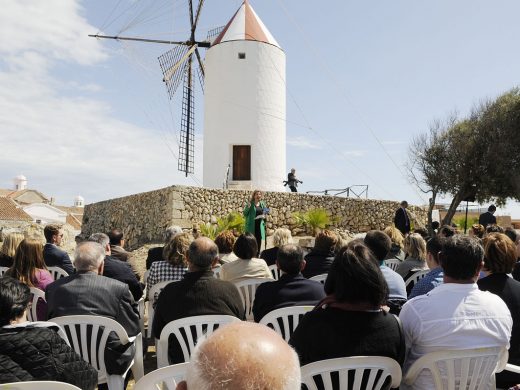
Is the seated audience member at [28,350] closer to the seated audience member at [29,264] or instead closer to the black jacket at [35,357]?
the black jacket at [35,357]

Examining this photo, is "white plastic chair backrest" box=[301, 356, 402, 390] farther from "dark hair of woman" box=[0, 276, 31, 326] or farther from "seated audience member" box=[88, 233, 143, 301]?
"seated audience member" box=[88, 233, 143, 301]

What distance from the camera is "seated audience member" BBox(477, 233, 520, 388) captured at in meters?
2.95

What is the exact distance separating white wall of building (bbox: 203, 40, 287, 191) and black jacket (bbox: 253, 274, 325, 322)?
47.1 feet

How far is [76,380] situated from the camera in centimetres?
241

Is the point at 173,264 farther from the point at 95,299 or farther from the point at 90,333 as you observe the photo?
the point at 90,333

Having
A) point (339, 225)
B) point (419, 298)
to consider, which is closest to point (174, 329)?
point (419, 298)

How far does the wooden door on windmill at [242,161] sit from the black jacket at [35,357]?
15747 millimetres

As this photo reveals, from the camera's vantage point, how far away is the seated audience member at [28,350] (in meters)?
A: 2.21

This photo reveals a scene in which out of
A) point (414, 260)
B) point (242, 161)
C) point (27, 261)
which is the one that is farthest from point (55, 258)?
point (242, 161)

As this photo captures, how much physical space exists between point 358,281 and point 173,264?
268cm

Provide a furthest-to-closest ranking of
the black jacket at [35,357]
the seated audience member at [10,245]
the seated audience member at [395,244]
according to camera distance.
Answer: the seated audience member at [395,244] < the seated audience member at [10,245] < the black jacket at [35,357]

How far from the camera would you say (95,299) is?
3377 millimetres

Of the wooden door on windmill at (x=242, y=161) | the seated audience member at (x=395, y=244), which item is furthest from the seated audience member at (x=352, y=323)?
the wooden door on windmill at (x=242, y=161)

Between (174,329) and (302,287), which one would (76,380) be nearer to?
(174,329)
